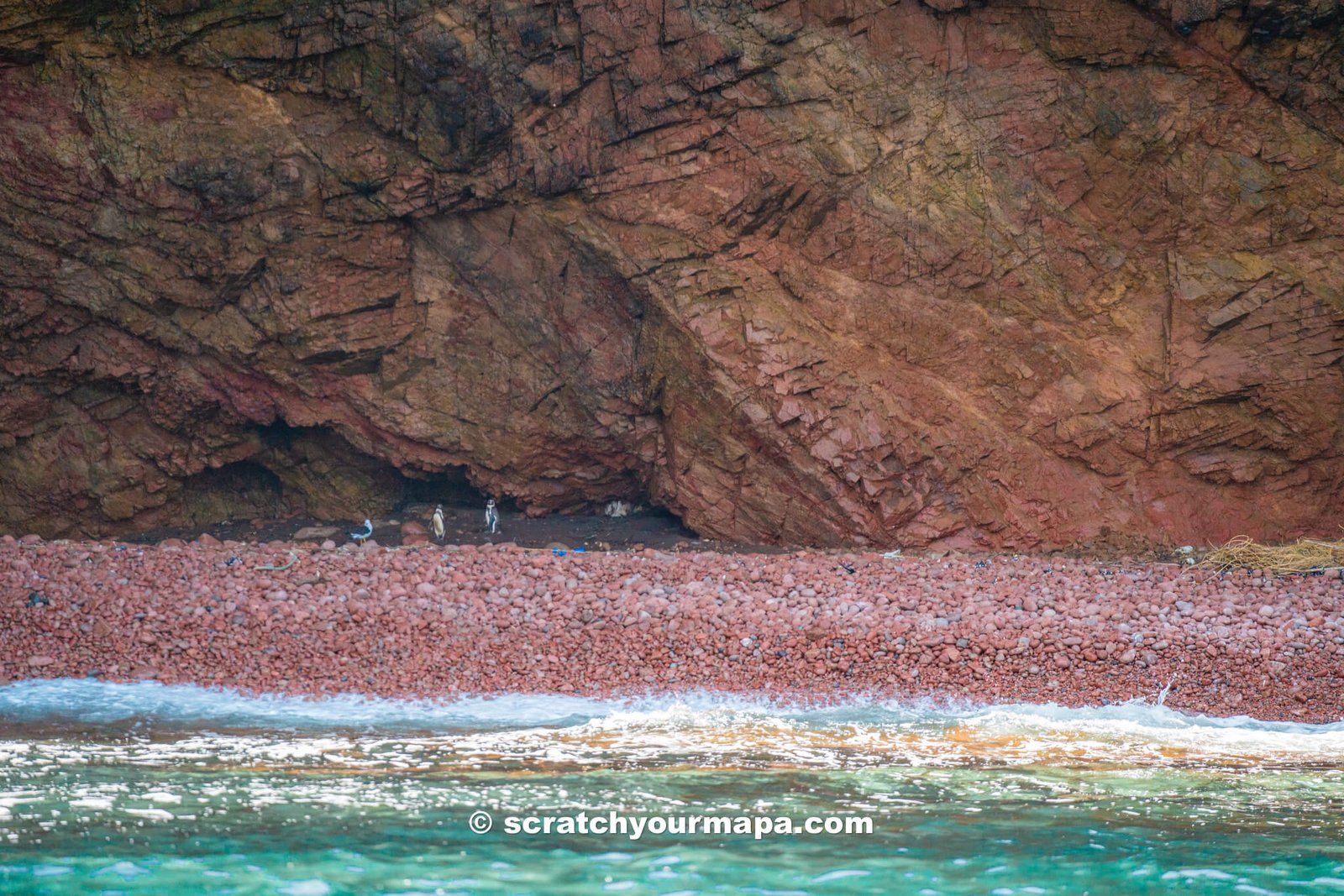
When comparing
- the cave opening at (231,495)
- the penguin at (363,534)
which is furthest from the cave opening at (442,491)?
the cave opening at (231,495)

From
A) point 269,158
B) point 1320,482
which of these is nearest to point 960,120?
point 1320,482

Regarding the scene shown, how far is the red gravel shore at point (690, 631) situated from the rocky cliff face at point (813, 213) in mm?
2138

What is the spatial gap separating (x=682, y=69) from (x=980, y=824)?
24.5 ft

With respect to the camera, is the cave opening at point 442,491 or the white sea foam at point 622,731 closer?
the white sea foam at point 622,731

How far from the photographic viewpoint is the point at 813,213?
10359 millimetres

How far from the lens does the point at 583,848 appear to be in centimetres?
437

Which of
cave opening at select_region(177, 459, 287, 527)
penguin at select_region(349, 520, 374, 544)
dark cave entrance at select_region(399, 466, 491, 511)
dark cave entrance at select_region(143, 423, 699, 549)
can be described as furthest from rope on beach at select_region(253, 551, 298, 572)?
cave opening at select_region(177, 459, 287, 527)

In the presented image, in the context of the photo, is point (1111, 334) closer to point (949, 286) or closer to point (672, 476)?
point (949, 286)

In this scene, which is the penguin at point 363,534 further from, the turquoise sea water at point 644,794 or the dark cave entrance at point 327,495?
the turquoise sea water at point 644,794

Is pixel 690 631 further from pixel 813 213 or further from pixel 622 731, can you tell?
pixel 813 213

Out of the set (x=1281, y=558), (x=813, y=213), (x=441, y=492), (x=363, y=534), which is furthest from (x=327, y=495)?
(x=1281, y=558)

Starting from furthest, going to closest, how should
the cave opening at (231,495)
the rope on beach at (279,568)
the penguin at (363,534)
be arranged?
1. the cave opening at (231,495)
2. the penguin at (363,534)
3. the rope on beach at (279,568)

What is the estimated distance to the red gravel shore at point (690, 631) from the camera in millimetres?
6695

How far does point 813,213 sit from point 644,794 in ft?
21.8
